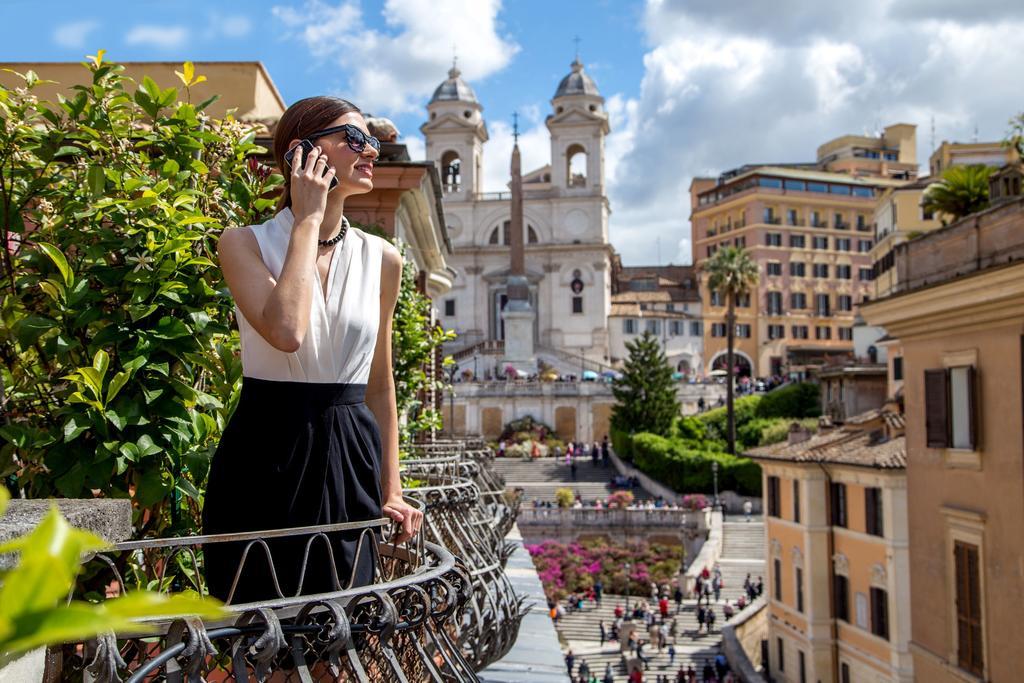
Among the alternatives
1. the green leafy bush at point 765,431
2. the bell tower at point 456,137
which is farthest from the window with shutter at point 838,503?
the bell tower at point 456,137

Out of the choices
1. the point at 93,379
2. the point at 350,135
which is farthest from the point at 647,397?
the point at 350,135

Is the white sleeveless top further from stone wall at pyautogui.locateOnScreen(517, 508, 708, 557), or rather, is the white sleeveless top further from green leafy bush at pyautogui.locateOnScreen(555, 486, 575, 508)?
green leafy bush at pyautogui.locateOnScreen(555, 486, 575, 508)

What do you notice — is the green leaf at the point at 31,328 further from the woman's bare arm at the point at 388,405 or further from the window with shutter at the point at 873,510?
the window with shutter at the point at 873,510

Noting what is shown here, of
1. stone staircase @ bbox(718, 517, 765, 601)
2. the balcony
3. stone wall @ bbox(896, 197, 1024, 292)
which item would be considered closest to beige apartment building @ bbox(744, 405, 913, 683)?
stone wall @ bbox(896, 197, 1024, 292)

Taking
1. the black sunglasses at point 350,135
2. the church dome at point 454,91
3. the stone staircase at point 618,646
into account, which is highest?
the church dome at point 454,91

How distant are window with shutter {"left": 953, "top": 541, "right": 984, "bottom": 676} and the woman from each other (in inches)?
640

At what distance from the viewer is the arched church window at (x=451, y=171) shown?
9525cm

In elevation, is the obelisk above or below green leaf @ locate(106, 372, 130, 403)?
above

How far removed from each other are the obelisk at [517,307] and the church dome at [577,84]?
26.9 ft

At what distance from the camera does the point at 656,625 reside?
38.5 metres

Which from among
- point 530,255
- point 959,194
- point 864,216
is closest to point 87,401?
point 959,194

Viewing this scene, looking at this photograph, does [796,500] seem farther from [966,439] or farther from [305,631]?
[305,631]

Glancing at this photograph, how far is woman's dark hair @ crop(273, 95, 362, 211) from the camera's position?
3.77m

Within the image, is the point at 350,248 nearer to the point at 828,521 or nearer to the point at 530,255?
the point at 828,521
